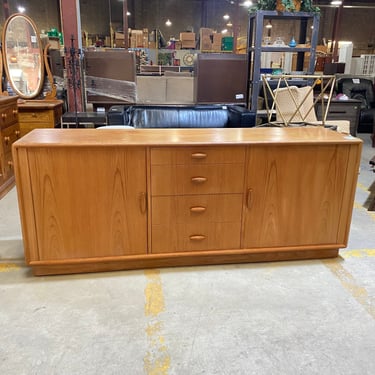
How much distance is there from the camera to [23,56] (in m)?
5.45

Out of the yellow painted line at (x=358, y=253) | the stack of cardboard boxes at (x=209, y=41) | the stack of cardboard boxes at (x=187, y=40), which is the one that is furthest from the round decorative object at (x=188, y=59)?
the yellow painted line at (x=358, y=253)

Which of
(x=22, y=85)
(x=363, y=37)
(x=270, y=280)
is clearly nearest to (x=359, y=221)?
(x=270, y=280)

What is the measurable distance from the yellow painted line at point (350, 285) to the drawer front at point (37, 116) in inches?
163

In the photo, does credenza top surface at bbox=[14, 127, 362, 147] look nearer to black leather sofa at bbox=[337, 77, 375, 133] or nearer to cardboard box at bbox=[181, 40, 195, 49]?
black leather sofa at bbox=[337, 77, 375, 133]

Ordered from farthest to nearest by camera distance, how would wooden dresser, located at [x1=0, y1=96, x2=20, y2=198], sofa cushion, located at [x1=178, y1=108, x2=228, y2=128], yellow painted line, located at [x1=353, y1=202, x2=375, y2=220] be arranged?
sofa cushion, located at [x1=178, y1=108, x2=228, y2=128], wooden dresser, located at [x1=0, y1=96, x2=20, y2=198], yellow painted line, located at [x1=353, y1=202, x2=375, y2=220]

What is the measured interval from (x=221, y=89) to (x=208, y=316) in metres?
3.98

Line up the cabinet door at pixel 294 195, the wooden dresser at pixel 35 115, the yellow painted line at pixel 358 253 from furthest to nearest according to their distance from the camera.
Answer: the wooden dresser at pixel 35 115, the yellow painted line at pixel 358 253, the cabinet door at pixel 294 195

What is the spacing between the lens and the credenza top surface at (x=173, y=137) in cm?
213

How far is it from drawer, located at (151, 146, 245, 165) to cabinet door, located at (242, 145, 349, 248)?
0.09 m

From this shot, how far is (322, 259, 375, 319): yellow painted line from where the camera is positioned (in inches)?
81.4

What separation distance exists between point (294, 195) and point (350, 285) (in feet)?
2.07

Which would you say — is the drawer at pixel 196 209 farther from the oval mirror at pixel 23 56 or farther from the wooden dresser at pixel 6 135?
the oval mirror at pixel 23 56

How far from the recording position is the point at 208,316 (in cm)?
196

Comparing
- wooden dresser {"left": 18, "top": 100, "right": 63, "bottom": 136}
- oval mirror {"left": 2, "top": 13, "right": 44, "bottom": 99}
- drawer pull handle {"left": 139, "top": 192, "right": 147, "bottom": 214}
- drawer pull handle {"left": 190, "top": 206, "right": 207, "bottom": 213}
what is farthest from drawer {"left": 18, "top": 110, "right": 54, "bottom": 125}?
drawer pull handle {"left": 190, "top": 206, "right": 207, "bottom": 213}
